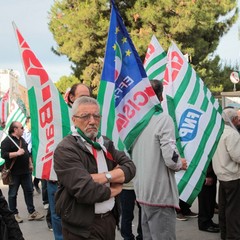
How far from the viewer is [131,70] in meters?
4.23

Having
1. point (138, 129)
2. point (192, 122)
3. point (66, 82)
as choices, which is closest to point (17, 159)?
point (192, 122)

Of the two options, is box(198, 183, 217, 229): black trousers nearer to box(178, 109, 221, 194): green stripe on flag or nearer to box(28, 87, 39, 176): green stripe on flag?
box(178, 109, 221, 194): green stripe on flag

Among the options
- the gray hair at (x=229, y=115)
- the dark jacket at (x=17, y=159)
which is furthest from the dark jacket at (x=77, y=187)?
the dark jacket at (x=17, y=159)

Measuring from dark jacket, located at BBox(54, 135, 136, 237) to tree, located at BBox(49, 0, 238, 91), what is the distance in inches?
648

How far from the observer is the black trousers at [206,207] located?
6.10 m

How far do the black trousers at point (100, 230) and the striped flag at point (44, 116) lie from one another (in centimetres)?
153

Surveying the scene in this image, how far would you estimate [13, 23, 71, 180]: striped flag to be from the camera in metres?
4.49

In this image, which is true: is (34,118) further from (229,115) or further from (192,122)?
(229,115)

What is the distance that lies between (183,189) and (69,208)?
6.54 ft

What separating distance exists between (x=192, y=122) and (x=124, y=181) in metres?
1.89

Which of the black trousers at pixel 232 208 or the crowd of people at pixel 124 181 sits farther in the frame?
the black trousers at pixel 232 208

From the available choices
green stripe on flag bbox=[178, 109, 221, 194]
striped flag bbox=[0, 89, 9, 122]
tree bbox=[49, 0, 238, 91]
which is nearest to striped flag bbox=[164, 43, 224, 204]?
green stripe on flag bbox=[178, 109, 221, 194]

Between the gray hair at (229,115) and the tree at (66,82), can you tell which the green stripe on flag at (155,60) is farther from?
the tree at (66,82)

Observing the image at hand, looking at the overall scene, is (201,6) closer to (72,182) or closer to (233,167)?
(233,167)
